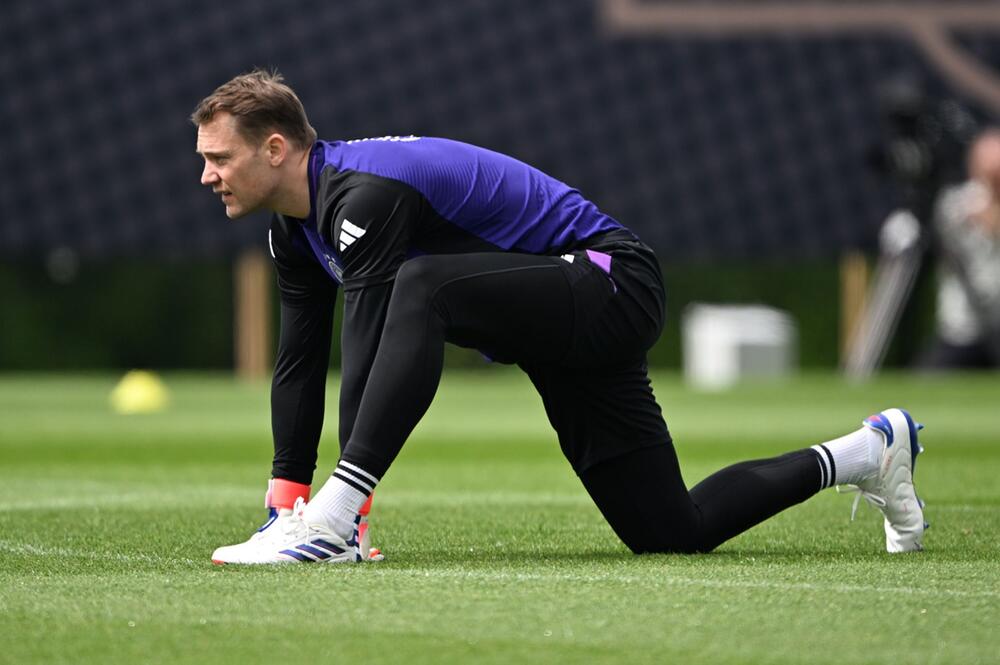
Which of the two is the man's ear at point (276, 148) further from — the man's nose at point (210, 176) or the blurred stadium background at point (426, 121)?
the blurred stadium background at point (426, 121)

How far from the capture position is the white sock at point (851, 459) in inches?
169

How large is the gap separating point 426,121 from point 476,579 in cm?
1555

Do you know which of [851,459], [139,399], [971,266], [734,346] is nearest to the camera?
[851,459]

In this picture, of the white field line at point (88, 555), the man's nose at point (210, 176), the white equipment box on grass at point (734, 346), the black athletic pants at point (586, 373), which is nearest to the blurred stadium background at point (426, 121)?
the white equipment box on grass at point (734, 346)

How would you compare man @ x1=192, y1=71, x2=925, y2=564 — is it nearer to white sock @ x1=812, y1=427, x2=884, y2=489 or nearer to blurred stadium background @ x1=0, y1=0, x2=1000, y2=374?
white sock @ x1=812, y1=427, x2=884, y2=489

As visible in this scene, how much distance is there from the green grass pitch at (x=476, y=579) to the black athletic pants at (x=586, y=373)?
0.12 metres

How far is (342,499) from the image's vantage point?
3805mm

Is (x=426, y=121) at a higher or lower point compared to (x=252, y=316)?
higher

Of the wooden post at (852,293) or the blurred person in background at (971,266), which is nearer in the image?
the blurred person in background at (971,266)

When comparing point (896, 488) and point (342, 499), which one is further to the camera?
point (896, 488)

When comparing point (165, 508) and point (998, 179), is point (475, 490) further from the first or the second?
point (998, 179)

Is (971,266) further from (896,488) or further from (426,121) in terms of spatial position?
(896,488)

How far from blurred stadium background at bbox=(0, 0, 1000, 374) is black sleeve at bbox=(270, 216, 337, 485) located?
14411 mm

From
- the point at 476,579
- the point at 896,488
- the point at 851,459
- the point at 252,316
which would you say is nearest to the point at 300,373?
the point at 476,579
